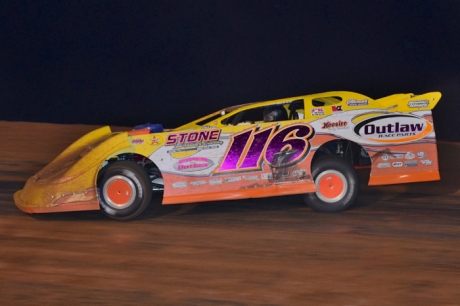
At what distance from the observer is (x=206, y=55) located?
1246cm

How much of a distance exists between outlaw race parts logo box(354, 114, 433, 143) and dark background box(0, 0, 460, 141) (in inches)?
132

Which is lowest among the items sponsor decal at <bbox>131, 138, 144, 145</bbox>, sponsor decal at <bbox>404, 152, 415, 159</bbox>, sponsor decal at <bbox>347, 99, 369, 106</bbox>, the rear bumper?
the rear bumper

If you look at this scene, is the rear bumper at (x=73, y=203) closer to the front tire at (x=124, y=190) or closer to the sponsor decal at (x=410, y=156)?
the front tire at (x=124, y=190)

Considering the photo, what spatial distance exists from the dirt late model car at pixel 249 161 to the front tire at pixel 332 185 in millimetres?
11

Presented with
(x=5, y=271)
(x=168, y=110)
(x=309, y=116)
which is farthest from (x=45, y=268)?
(x=168, y=110)

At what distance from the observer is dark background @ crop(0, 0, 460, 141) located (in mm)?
11562

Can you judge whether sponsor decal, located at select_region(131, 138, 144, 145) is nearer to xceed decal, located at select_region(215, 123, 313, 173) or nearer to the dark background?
xceed decal, located at select_region(215, 123, 313, 173)

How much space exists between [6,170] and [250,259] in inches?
202

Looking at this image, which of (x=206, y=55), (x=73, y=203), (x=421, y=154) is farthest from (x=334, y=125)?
(x=206, y=55)

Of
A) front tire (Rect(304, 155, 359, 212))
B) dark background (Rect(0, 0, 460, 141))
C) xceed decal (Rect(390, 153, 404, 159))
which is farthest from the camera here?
dark background (Rect(0, 0, 460, 141))

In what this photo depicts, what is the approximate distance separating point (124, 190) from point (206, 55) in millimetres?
4774

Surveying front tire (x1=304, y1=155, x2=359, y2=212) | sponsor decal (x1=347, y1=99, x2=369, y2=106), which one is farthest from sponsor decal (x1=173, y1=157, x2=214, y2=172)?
sponsor decal (x1=347, y1=99, x2=369, y2=106)

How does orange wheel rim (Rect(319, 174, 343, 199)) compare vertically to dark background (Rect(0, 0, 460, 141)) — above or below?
below

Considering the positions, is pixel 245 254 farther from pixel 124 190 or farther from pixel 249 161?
pixel 124 190
